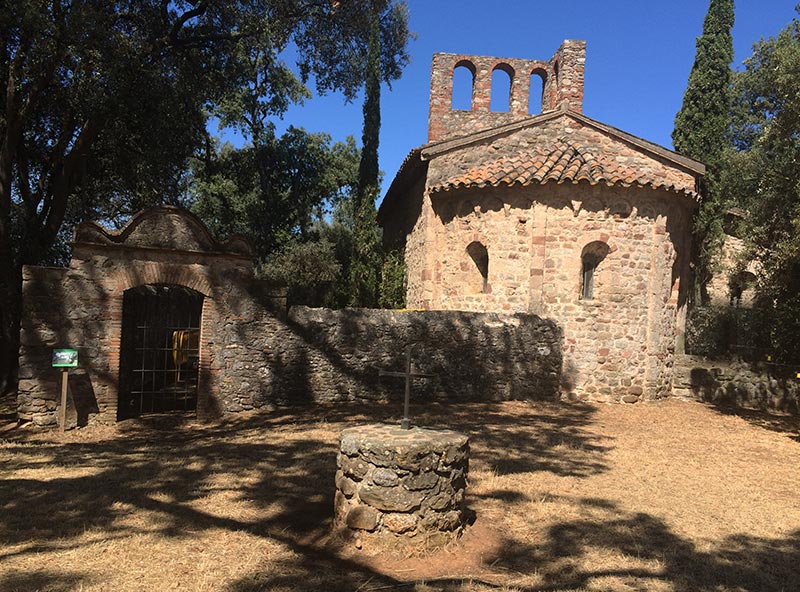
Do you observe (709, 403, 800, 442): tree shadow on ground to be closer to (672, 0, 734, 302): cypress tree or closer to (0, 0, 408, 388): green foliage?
(672, 0, 734, 302): cypress tree

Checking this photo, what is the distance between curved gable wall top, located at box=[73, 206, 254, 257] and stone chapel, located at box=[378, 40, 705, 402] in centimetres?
569

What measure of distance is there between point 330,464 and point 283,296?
4.56 meters

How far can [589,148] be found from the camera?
13.4m

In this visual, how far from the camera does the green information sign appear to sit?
8.95 metres

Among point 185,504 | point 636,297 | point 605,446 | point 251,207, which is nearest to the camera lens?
point 185,504

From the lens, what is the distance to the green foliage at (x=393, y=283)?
1711 cm

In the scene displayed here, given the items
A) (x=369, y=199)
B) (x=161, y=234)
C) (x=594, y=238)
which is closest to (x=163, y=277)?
(x=161, y=234)

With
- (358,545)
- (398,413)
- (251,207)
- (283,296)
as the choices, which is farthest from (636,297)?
(251,207)

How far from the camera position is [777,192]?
1466 cm

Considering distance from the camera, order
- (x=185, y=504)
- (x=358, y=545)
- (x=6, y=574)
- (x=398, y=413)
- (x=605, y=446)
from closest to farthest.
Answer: (x=6, y=574), (x=358, y=545), (x=185, y=504), (x=605, y=446), (x=398, y=413)

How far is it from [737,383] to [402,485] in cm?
1184

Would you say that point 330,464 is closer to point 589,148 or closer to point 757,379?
point 589,148

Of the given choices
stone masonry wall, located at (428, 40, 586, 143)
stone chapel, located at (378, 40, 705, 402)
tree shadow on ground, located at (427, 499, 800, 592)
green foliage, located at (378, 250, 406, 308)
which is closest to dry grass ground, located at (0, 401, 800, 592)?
tree shadow on ground, located at (427, 499, 800, 592)

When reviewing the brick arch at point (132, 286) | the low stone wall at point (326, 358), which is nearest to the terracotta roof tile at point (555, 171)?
the low stone wall at point (326, 358)
